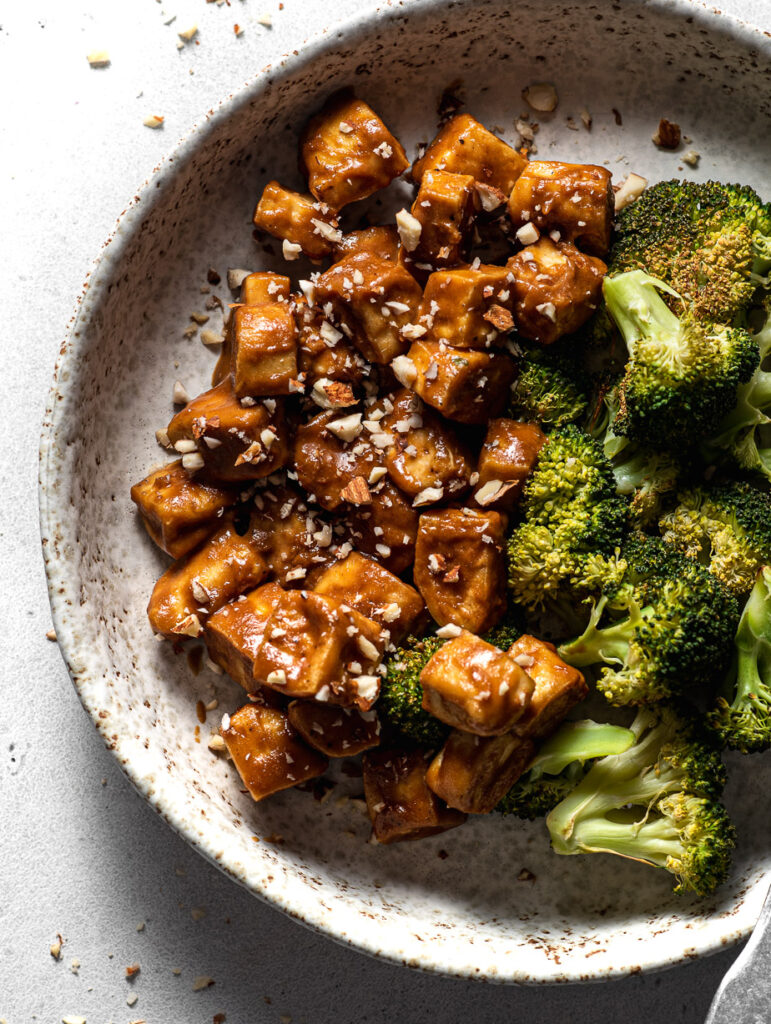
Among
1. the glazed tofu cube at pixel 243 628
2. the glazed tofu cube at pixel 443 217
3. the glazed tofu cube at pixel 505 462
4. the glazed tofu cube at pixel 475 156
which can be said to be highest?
the glazed tofu cube at pixel 475 156

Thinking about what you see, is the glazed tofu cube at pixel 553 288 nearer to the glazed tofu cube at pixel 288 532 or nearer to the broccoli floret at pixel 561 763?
the glazed tofu cube at pixel 288 532

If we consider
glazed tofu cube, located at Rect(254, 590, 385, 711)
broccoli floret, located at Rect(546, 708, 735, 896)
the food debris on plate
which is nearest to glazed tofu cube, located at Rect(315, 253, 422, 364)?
the food debris on plate

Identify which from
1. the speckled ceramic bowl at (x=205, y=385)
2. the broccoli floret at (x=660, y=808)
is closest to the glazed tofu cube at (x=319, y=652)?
the speckled ceramic bowl at (x=205, y=385)

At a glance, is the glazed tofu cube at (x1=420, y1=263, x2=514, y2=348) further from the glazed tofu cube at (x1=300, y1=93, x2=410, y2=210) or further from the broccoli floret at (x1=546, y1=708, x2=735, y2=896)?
the broccoli floret at (x1=546, y1=708, x2=735, y2=896)

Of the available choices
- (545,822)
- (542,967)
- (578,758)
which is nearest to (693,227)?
(578,758)

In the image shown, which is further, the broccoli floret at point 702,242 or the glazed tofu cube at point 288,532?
the glazed tofu cube at point 288,532

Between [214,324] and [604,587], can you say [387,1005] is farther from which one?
[214,324]

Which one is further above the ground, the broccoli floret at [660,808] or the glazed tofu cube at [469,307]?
the glazed tofu cube at [469,307]
